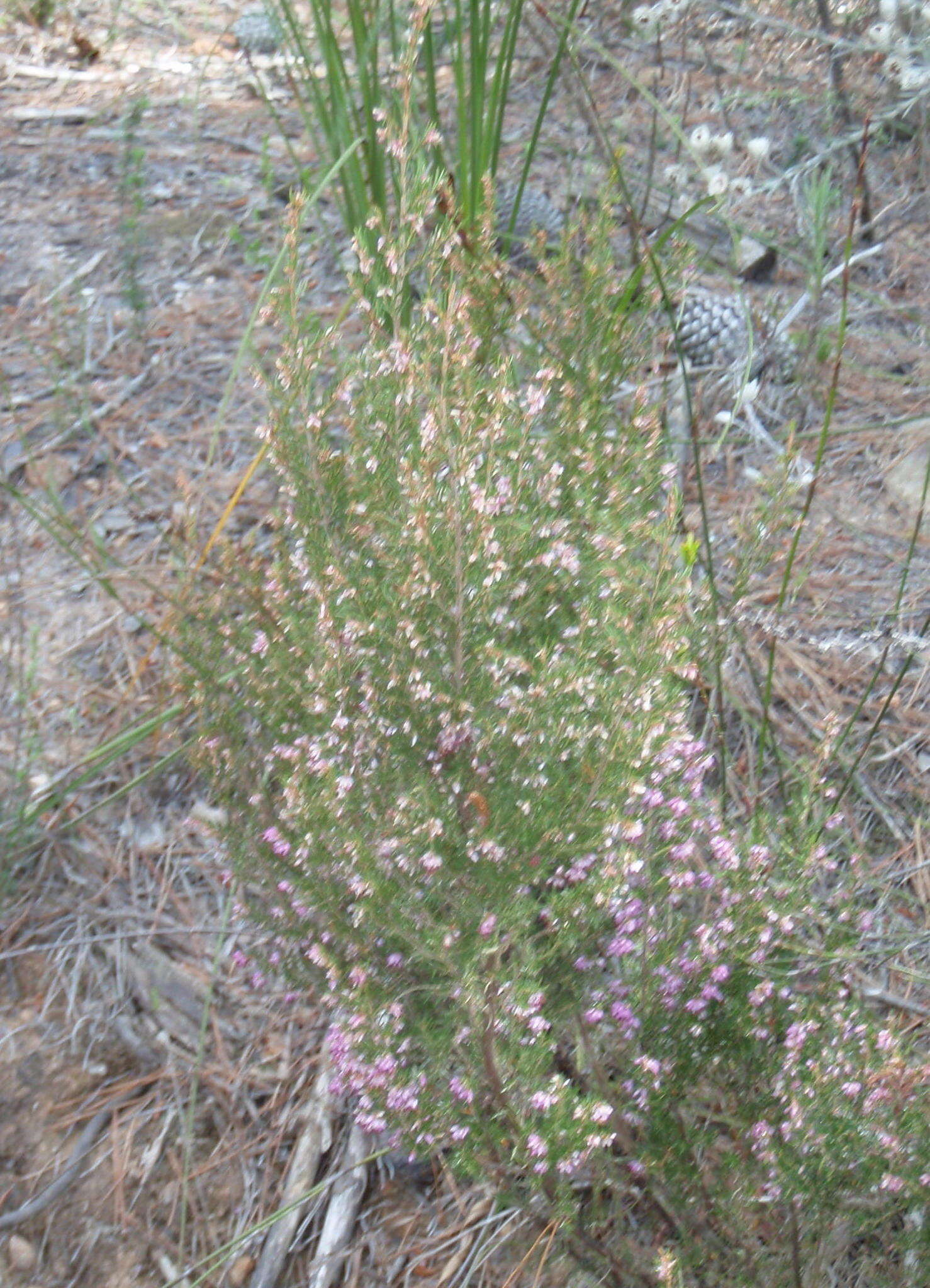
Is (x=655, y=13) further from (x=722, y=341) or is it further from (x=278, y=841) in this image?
(x=278, y=841)

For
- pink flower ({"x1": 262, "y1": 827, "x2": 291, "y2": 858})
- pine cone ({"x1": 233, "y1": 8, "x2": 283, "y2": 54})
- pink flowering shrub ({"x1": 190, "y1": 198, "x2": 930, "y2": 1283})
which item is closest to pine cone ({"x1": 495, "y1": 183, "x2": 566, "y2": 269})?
pink flowering shrub ({"x1": 190, "y1": 198, "x2": 930, "y2": 1283})

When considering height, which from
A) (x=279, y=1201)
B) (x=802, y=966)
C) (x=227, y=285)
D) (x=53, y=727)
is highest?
(x=227, y=285)

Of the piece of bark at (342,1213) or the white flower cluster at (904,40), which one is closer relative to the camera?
the piece of bark at (342,1213)

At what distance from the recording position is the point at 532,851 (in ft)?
4.87

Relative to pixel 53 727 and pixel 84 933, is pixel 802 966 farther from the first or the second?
pixel 53 727

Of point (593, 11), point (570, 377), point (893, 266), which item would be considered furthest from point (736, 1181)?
point (593, 11)

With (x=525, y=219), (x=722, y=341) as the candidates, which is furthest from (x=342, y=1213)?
(x=525, y=219)

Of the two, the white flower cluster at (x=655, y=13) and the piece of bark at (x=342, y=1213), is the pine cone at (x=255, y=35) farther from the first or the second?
the piece of bark at (x=342, y=1213)

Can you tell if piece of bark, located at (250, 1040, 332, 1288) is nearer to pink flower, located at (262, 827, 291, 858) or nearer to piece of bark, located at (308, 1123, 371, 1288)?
piece of bark, located at (308, 1123, 371, 1288)

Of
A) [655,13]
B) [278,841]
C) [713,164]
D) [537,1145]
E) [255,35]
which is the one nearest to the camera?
[537,1145]

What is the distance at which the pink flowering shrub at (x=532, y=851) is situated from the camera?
1.47 metres

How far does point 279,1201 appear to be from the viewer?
205cm

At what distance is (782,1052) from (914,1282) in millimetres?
329

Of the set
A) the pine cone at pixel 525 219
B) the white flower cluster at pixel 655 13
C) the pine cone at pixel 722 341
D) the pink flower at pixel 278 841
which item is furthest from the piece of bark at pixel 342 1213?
the pine cone at pixel 525 219
